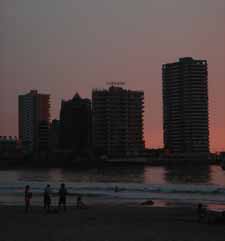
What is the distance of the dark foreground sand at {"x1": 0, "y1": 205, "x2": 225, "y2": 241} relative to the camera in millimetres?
19422

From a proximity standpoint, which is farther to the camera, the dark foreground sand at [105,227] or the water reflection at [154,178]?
the water reflection at [154,178]

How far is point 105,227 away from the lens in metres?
22.3

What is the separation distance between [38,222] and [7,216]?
3.45m

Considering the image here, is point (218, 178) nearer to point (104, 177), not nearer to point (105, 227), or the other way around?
point (104, 177)

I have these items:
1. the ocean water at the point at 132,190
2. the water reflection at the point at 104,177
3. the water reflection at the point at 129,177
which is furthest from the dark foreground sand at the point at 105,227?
the water reflection at the point at 104,177

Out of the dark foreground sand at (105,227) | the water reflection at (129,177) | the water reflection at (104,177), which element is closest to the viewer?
the dark foreground sand at (105,227)

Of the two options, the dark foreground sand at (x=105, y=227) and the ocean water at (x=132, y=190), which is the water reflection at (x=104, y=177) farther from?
the dark foreground sand at (x=105, y=227)

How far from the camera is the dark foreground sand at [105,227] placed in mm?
19422

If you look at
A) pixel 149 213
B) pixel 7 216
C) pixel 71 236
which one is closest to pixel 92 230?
pixel 71 236

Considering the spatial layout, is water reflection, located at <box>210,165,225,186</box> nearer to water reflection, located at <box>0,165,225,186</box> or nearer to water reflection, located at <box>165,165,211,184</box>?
water reflection, located at <box>0,165,225,186</box>

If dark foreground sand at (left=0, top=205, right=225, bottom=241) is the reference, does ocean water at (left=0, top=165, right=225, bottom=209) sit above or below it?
below

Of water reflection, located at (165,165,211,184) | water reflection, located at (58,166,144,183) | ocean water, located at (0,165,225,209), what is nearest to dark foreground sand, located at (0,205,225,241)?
ocean water, located at (0,165,225,209)

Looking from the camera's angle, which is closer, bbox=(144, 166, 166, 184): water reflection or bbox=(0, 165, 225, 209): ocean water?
bbox=(0, 165, 225, 209): ocean water

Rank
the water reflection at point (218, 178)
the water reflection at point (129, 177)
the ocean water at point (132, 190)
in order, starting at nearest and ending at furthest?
Result: the ocean water at point (132, 190) < the water reflection at point (218, 178) < the water reflection at point (129, 177)
